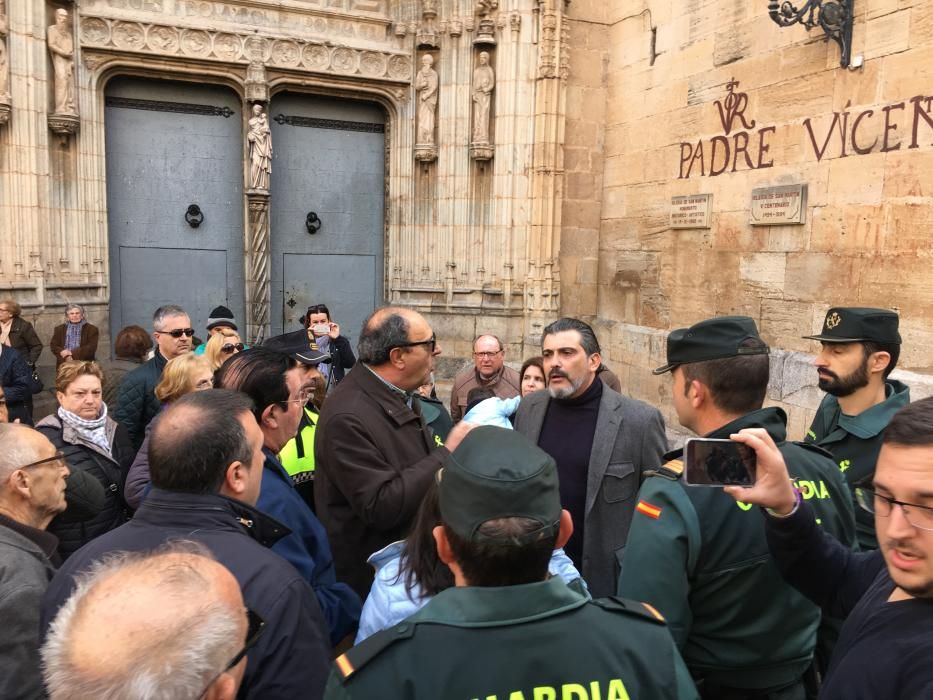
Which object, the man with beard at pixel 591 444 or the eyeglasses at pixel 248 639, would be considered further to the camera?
the man with beard at pixel 591 444

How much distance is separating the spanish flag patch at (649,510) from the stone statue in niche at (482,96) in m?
8.20

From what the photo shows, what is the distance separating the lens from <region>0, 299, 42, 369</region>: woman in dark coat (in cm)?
763

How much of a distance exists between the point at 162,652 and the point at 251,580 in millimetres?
605

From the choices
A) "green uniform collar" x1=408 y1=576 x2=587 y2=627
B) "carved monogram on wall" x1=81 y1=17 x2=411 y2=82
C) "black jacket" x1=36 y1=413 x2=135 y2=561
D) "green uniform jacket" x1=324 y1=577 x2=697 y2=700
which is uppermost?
"carved monogram on wall" x1=81 y1=17 x2=411 y2=82

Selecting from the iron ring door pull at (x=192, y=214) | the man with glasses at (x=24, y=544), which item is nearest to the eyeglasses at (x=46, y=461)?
the man with glasses at (x=24, y=544)

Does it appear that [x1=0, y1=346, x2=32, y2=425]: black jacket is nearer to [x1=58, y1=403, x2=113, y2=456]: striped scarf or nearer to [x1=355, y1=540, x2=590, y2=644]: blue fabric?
[x1=58, y1=403, x2=113, y2=456]: striped scarf

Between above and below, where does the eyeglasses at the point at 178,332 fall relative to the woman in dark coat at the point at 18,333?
above

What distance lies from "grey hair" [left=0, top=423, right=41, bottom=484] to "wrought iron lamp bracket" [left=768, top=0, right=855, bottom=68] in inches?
243

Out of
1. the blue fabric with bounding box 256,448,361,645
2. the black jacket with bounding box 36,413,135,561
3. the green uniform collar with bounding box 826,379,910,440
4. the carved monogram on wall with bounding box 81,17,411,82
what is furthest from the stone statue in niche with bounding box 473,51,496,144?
the blue fabric with bounding box 256,448,361,645

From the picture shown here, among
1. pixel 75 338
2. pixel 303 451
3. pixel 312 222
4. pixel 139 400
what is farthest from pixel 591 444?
pixel 312 222

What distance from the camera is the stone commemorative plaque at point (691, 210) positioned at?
7770 millimetres

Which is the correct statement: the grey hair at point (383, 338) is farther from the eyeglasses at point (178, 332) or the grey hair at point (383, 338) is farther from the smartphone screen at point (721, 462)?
the eyeglasses at point (178, 332)

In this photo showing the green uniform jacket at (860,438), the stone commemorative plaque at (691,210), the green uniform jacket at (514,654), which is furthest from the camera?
the stone commemorative plaque at (691,210)

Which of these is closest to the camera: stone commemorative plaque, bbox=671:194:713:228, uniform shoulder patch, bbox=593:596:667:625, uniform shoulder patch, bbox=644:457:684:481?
uniform shoulder patch, bbox=593:596:667:625
